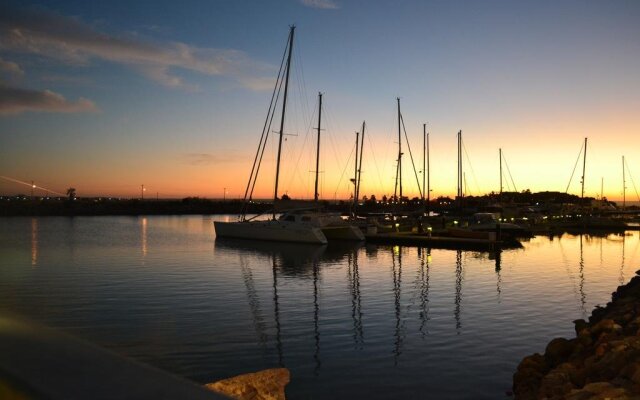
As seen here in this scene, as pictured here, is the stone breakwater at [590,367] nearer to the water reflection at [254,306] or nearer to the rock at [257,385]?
the rock at [257,385]

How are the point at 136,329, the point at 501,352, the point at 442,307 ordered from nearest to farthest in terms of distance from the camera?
the point at 501,352, the point at 136,329, the point at 442,307

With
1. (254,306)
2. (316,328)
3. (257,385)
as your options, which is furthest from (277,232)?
(257,385)

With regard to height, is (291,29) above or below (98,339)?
above

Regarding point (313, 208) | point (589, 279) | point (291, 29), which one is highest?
point (291, 29)

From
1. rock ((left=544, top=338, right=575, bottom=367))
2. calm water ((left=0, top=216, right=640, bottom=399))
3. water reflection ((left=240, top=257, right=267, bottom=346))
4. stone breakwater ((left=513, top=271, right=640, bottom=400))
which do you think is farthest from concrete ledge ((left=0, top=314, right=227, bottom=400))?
water reflection ((left=240, top=257, right=267, bottom=346))

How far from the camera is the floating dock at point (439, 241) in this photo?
40.0 m

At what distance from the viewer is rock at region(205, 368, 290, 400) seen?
7695 mm

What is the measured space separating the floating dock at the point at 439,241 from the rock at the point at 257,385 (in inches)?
1327

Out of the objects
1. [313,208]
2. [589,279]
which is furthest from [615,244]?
[313,208]

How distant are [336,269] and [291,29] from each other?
22.9 m

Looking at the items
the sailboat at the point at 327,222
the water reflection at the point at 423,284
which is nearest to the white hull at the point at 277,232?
the sailboat at the point at 327,222

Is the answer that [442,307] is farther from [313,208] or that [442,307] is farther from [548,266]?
[313,208]

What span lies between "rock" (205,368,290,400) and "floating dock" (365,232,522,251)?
111 ft

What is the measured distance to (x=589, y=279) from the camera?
87.2 feet
